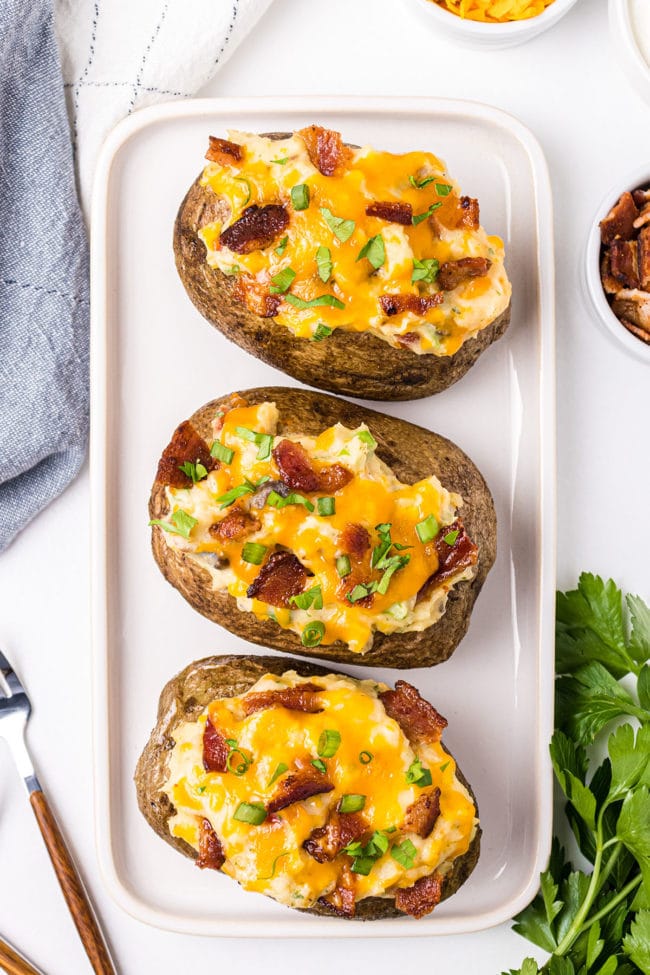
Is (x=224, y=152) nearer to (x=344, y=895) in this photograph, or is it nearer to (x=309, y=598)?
(x=309, y=598)

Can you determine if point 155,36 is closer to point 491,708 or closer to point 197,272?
point 197,272

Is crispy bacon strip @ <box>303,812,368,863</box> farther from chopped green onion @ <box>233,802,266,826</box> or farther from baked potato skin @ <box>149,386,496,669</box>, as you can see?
baked potato skin @ <box>149,386,496,669</box>

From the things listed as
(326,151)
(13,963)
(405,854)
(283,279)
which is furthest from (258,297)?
(13,963)

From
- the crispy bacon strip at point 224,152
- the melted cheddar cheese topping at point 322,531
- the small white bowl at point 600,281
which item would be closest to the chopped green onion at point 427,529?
the melted cheddar cheese topping at point 322,531

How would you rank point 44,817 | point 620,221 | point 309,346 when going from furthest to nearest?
point 44,817 → point 620,221 → point 309,346

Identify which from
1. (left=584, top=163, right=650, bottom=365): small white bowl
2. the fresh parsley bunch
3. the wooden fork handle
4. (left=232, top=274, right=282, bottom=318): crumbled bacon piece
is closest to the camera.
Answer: (left=232, top=274, right=282, bottom=318): crumbled bacon piece

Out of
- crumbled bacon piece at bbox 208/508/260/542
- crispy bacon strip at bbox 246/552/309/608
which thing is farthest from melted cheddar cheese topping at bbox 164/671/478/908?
crumbled bacon piece at bbox 208/508/260/542

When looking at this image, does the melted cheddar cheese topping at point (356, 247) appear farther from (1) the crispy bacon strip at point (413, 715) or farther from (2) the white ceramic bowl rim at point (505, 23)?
(1) the crispy bacon strip at point (413, 715)
